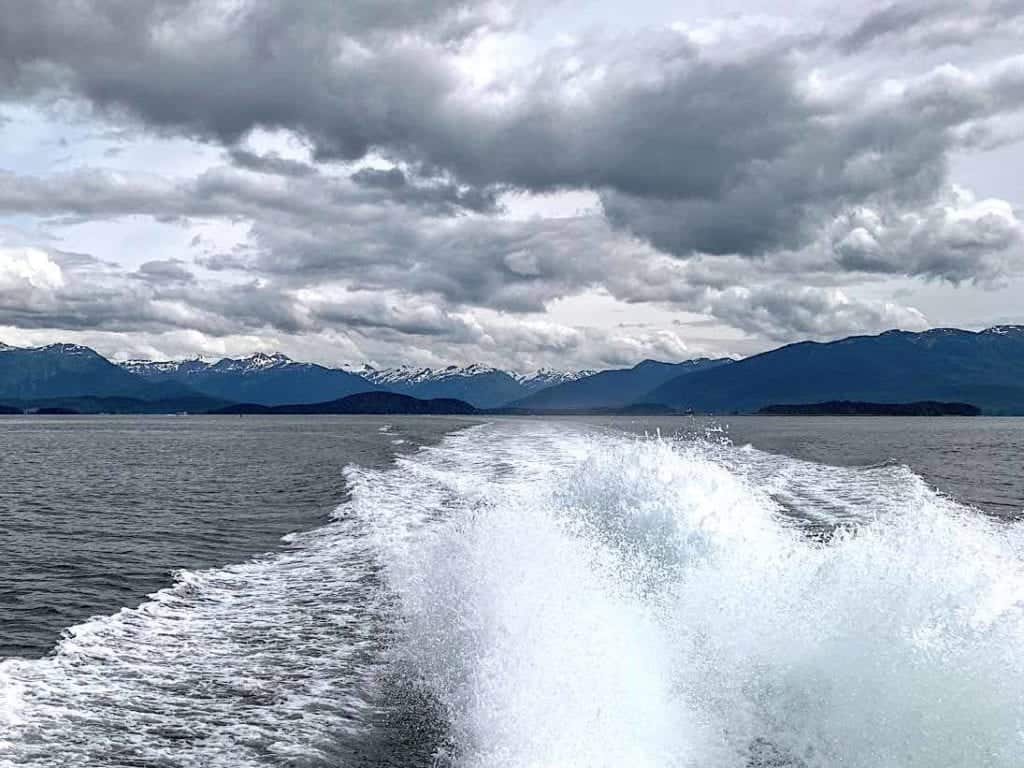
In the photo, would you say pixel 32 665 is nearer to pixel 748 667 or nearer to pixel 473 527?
pixel 473 527

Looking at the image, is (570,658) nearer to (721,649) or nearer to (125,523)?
(721,649)

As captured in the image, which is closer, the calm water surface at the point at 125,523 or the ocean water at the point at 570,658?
the ocean water at the point at 570,658

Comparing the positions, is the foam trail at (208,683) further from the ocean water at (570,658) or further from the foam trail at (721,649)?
the foam trail at (721,649)

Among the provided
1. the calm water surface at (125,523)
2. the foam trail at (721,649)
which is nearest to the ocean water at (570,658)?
the foam trail at (721,649)

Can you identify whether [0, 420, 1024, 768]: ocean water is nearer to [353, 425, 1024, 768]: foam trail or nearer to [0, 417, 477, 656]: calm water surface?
[353, 425, 1024, 768]: foam trail

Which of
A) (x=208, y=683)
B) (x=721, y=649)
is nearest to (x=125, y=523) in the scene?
(x=208, y=683)

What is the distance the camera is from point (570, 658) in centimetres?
1223

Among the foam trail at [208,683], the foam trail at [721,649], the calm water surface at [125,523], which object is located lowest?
the calm water surface at [125,523]

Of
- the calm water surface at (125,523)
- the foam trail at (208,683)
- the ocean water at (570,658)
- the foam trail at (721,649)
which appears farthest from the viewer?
the calm water surface at (125,523)

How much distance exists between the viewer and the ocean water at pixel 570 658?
418 inches

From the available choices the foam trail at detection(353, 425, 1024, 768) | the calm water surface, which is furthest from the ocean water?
the calm water surface

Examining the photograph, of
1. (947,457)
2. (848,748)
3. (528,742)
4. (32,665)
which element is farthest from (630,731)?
(947,457)

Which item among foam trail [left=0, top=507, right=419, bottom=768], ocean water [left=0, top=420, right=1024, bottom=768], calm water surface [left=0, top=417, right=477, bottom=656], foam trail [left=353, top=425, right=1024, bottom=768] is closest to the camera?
foam trail [left=353, top=425, right=1024, bottom=768]

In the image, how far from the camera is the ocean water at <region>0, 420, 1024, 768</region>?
10617mm
